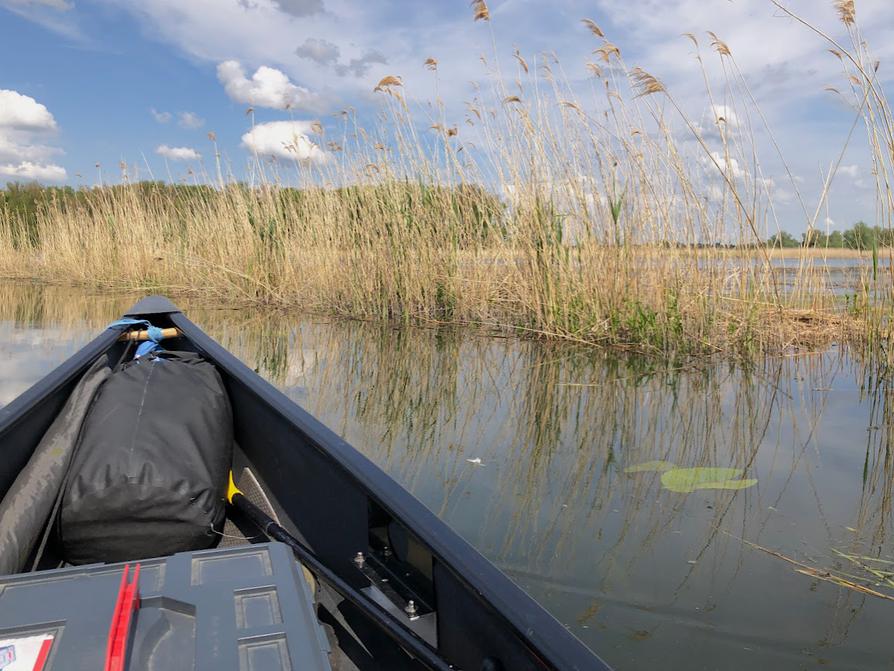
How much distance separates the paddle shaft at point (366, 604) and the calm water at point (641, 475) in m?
0.71

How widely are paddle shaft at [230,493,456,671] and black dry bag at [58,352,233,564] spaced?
0.17m

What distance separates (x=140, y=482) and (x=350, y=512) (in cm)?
57

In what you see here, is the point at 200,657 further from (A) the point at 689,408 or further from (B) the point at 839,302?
(B) the point at 839,302

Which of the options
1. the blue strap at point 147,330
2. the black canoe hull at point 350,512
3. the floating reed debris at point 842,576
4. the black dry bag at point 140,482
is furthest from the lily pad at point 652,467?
the blue strap at point 147,330

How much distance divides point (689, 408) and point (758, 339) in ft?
5.45

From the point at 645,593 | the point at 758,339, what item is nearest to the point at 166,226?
the point at 758,339

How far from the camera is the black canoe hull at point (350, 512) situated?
3.44 ft

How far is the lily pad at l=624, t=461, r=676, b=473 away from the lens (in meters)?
3.24

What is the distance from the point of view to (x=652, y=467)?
10.8ft

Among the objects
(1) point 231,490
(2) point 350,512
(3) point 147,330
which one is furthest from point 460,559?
(3) point 147,330

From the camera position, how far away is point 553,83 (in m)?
6.03

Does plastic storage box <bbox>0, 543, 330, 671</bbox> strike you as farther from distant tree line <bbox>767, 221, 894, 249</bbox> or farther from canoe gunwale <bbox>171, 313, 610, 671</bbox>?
distant tree line <bbox>767, 221, 894, 249</bbox>

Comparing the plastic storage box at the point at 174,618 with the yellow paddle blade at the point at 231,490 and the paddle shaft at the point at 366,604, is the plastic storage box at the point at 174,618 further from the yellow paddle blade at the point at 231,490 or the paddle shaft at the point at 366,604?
the yellow paddle blade at the point at 231,490

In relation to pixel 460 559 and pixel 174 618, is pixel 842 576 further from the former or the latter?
pixel 174 618
